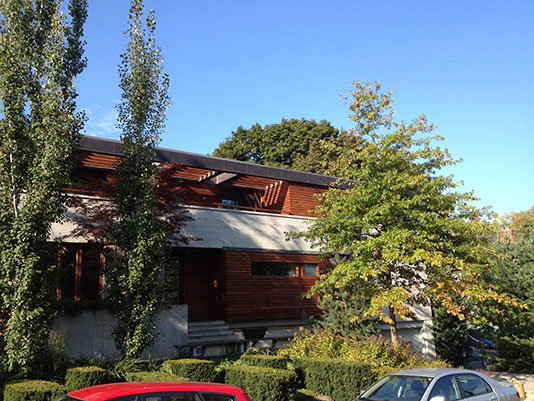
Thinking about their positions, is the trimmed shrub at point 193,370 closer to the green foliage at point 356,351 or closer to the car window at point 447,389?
the green foliage at point 356,351

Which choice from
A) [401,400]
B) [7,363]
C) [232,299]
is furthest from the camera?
[232,299]

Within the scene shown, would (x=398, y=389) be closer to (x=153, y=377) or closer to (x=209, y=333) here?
(x=153, y=377)

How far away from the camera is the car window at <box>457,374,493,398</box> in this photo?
292 inches

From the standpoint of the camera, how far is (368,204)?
1405cm

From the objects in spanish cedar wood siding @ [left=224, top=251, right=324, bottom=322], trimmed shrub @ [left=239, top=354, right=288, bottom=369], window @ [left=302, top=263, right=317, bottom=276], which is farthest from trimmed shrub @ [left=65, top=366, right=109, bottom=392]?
window @ [left=302, top=263, right=317, bottom=276]

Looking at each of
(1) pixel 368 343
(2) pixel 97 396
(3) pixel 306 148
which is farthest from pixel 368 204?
(3) pixel 306 148

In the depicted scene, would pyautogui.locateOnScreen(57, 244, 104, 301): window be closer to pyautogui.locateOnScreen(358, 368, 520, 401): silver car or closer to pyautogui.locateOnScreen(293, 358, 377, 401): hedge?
pyautogui.locateOnScreen(293, 358, 377, 401): hedge

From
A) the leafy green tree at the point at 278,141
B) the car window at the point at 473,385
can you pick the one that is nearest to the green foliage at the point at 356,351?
the car window at the point at 473,385

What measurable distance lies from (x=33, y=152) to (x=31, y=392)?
20.5ft

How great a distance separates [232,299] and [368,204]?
650cm

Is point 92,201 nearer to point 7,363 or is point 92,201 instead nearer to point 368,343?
point 7,363

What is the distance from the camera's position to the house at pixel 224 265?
14547 millimetres

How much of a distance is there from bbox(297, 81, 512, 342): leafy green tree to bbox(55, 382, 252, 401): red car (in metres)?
8.40

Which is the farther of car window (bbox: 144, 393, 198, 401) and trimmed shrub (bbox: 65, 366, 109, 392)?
trimmed shrub (bbox: 65, 366, 109, 392)
